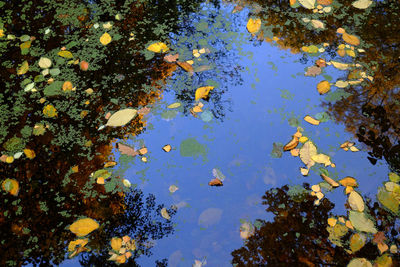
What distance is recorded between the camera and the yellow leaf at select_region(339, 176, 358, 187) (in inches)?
63.2

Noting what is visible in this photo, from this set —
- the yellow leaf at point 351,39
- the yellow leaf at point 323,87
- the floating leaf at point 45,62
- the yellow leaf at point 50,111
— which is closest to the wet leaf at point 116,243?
the yellow leaf at point 50,111

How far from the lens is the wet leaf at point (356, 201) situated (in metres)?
1.50

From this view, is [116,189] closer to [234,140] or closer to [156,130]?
[156,130]

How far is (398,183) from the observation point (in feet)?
5.11

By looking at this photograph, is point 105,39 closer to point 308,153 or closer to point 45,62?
point 45,62

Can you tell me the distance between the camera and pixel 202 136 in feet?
6.57

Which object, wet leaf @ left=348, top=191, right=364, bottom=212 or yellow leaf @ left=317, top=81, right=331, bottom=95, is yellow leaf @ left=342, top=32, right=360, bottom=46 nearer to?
yellow leaf @ left=317, top=81, right=331, bottom=95

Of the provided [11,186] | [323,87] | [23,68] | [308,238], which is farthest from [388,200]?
[23,68]

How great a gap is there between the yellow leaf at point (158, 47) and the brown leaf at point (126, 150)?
103 cm

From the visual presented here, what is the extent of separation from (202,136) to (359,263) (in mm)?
1207

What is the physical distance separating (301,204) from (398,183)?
0.58m

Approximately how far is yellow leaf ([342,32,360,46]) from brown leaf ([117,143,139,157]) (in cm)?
205

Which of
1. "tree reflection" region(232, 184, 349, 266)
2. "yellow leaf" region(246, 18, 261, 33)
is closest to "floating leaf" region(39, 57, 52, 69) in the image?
"yellow leaf" region(246, 18, 261, 33)

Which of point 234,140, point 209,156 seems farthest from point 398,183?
point 209,156
